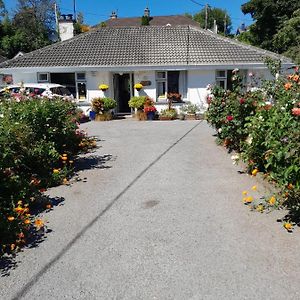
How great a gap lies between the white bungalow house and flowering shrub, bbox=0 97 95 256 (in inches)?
404

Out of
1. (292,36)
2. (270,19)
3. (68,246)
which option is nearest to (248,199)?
(68,246)

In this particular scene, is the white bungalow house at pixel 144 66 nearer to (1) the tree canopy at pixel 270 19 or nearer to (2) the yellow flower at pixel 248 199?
(1) the tree canopy at pixel 270 19

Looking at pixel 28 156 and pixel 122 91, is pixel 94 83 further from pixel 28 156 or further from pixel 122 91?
pixel 28 156

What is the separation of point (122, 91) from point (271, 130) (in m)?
16.9

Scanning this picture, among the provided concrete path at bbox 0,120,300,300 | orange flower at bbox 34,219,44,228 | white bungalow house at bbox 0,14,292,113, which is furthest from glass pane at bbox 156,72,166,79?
orange flower at bbox 34,219,44,228

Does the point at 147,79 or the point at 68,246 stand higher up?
the point at 147,79

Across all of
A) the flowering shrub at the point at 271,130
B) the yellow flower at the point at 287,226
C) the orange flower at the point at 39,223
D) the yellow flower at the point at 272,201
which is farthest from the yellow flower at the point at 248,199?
the orange flower at the point at 39,223

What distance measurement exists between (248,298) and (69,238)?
7.97 feet

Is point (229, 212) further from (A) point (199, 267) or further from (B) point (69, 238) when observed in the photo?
(B) point (69, 238)

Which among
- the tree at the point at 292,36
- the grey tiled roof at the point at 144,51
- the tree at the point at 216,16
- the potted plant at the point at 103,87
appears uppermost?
the tree at the point at 216,16

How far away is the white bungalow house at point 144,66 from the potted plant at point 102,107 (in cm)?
129

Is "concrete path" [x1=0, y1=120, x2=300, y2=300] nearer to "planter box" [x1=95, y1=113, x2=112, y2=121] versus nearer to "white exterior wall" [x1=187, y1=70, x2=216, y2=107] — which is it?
"planter box" [x1=95, y1=113, x2=112, y2=121]

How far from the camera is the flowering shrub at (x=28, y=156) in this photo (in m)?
4.95

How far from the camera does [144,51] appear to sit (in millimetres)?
20625
